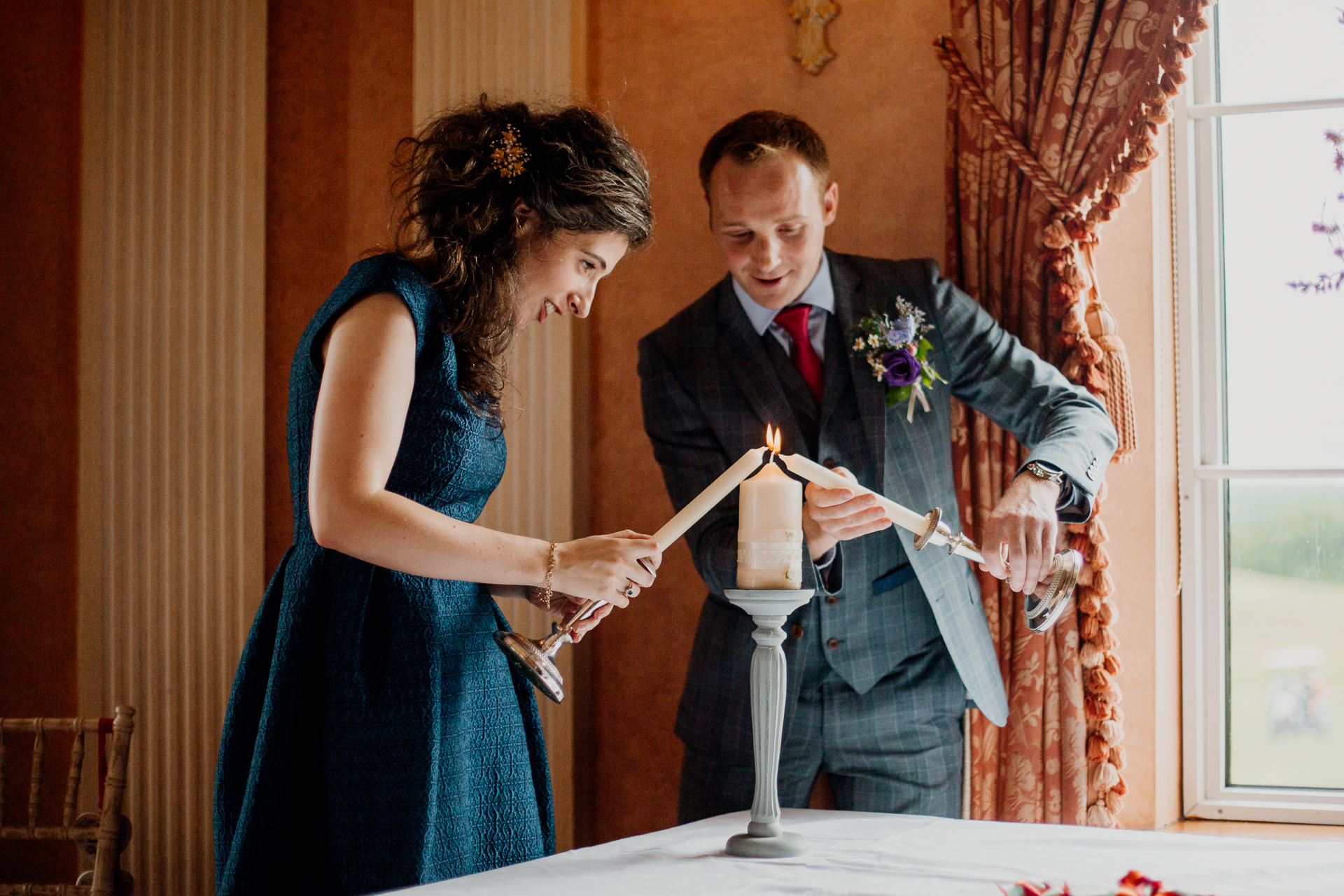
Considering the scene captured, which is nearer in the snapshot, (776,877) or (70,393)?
(776,877)

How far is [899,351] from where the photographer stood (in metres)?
2.10

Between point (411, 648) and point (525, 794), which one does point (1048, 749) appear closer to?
point (525, 794)

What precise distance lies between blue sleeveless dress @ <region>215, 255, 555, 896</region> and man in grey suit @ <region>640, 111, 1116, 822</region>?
25.4 inches

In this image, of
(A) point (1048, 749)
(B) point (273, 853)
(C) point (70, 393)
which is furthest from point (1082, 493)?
(C) point (70, 393)

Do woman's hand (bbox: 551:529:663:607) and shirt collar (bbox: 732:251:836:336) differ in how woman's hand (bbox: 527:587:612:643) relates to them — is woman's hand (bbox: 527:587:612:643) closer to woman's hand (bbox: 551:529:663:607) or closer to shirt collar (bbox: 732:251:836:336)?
woman's hand (bbox: 551:529:663:607)

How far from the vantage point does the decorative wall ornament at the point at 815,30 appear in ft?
8.64

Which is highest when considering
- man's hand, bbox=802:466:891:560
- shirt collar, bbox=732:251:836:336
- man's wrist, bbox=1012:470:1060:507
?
shirt collar, bbox=732:251:836:336

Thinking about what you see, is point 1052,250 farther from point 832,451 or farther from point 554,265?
point 554,265

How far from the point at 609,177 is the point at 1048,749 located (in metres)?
1.57

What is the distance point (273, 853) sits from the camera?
1456 mm

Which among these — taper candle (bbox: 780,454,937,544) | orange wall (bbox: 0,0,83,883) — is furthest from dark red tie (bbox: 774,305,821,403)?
orange wall (bbox: 0,0,83,883)

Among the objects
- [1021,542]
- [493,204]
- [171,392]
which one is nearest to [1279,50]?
[1021,542]

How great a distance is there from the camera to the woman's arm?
134 centimetres

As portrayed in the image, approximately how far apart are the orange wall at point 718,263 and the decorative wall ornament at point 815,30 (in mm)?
30
